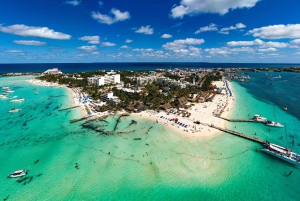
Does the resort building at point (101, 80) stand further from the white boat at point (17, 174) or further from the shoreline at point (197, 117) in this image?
the white boat at point (17, 174)

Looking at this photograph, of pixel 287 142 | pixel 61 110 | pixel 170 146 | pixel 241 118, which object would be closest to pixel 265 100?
pixel 241 118

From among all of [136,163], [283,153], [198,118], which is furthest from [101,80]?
[283,153]

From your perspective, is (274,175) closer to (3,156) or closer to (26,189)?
(26,189)

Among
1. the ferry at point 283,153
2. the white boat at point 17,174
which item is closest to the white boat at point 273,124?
the ferry at point 283,153

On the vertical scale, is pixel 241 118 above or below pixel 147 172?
above

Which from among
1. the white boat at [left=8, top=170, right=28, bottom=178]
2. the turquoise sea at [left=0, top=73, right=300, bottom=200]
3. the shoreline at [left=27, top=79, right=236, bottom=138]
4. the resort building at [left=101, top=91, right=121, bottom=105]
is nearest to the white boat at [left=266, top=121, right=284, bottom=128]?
the turquoise sea at [left=0, top=73, right=300, bottom=200]

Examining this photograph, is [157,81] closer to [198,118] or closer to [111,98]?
[111,98]

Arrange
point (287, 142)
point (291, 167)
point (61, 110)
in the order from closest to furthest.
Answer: point (291, 167) < point (287, 142) < point (61, 110)
